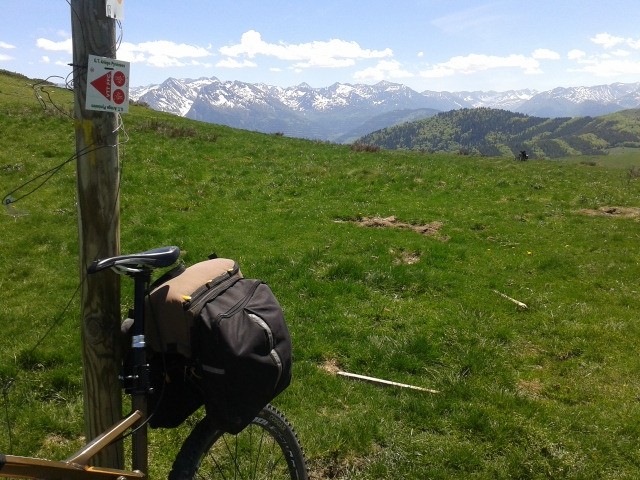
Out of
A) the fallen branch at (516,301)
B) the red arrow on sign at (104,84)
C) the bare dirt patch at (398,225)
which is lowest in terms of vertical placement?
the fallen branch at (516,301)

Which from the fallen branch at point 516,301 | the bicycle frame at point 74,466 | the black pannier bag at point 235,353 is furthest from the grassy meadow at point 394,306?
the black pannier bag at point 235,353

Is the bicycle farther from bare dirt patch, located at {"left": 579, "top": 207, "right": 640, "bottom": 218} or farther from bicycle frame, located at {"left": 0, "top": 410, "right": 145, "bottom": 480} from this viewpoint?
bare dirt patch, located at {"left": 579, "top": 207, "right": 640, "bottom": 218}

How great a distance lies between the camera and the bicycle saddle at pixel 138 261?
3.39m

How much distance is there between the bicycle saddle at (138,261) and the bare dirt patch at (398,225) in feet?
42.1

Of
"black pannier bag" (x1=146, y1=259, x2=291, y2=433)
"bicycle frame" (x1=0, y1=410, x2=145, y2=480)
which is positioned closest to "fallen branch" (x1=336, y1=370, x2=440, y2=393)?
"black pannier bag" (x1=146, y1=259, x2=291, y2=433)

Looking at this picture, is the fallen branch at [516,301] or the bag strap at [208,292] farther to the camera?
the fallen branch at [516,301]

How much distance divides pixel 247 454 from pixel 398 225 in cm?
1205

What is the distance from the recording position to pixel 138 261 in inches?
137

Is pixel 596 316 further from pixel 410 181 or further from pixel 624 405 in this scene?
pixel 410 181

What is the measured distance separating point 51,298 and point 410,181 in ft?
57.1

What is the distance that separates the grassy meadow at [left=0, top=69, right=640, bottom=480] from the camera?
19.7 ft

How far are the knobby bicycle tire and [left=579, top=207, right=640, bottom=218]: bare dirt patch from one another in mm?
18678

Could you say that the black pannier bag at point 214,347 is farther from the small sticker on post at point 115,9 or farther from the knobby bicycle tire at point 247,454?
the small sticker on post at point 115,9

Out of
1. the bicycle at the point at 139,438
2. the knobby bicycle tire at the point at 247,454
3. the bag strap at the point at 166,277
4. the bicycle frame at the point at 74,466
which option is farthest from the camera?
the knobby bicycle tire at the point at 247,454
